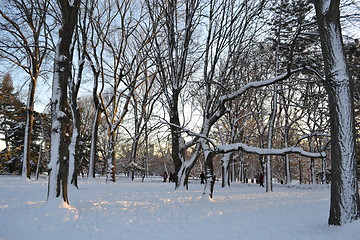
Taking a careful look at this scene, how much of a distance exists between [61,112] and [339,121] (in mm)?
7828

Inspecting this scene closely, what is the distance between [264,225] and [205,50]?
9.17 m

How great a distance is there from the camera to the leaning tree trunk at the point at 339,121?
5285 mm

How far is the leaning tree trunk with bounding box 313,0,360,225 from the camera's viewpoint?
17.3ft

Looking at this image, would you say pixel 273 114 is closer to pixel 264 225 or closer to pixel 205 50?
pixel 205 50

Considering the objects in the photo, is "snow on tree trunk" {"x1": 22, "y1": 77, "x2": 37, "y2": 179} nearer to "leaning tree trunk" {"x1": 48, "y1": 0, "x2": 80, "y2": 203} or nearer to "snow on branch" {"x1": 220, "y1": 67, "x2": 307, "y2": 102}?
"leaning tree trunk" {"x1": 48, "y1": 0, "x2": 80, "y2": 203}

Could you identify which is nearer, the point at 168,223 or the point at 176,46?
the point at 168,223

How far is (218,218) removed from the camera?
723 cm

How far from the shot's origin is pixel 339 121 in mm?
5605

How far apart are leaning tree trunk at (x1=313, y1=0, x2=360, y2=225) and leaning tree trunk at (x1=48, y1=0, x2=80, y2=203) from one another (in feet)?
24.5

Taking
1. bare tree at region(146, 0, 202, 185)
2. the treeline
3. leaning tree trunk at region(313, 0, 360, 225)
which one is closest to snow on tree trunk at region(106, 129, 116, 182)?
the treeline

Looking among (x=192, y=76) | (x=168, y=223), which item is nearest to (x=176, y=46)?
(x=192, y=76)

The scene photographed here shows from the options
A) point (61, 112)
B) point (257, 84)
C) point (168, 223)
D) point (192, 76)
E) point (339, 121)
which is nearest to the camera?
point (339, 121)

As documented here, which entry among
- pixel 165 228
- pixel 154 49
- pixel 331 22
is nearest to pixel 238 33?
pixel 154 49

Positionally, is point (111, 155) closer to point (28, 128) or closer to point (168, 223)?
point (28, 128)
